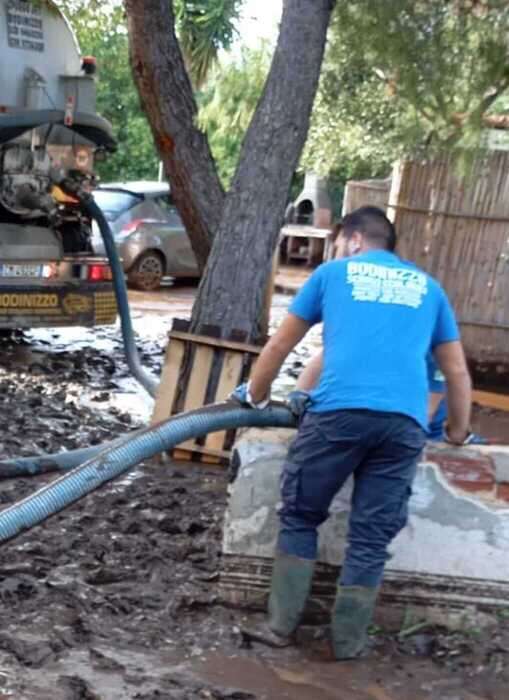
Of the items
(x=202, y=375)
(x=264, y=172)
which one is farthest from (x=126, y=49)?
(x=202, y=375)

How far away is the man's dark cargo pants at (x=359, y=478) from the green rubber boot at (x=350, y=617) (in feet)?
0.12

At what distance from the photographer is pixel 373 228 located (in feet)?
14.2

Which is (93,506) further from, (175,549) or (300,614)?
(300,614)

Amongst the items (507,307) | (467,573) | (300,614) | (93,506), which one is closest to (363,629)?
(300,614)

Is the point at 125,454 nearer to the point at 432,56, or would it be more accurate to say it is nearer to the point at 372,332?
the point at 372,332

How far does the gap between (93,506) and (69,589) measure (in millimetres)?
1286

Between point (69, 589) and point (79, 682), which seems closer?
point (79, 682)

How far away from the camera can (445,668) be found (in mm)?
4215

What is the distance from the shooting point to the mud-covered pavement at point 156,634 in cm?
388

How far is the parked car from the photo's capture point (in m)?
15.8

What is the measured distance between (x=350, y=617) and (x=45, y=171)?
685 centimetres

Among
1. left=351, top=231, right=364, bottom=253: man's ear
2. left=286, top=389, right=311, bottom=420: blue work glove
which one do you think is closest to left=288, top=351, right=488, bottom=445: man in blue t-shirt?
left=286, top=389, right=311, bottom=420: blue work glove

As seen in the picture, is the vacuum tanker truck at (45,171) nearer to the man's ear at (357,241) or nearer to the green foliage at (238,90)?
the green foliage at (238,90)

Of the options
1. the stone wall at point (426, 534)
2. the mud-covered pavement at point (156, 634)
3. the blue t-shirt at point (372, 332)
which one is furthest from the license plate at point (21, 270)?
the blue t-shirt at point (372, 332)
